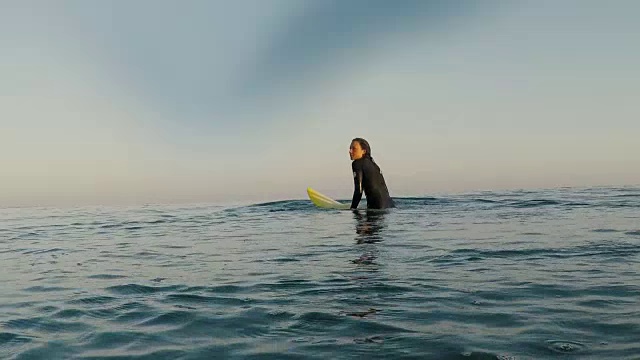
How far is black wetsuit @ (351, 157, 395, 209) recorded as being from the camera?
15.7m

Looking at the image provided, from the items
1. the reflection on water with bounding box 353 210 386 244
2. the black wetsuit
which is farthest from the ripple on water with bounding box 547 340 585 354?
the black wetsuit

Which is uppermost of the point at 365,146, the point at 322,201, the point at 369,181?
the point at 365,146

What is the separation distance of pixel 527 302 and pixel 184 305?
3135mm

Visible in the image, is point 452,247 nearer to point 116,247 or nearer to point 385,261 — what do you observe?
point 385,261

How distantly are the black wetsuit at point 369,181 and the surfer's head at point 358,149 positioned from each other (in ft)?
0.44

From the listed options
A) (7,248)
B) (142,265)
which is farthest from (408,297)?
(7,248)

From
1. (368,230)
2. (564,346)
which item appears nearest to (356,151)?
(368,230)

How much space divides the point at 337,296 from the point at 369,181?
10.5 metres

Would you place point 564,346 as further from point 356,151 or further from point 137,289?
point 356,151

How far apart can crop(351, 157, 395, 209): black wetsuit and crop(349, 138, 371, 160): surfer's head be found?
13cm

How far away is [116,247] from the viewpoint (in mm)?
10461

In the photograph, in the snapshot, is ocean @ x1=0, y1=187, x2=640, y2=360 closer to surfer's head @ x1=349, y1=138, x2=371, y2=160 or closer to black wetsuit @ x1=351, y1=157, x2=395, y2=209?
black wetsuit @ x1=351, y1=157, x2=395, y2=209

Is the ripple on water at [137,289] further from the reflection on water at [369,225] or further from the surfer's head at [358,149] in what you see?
the surfer's head at [358,149]

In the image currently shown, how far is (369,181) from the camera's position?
51.9 feet
